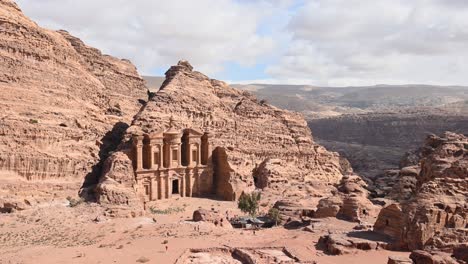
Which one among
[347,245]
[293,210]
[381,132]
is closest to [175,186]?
[293,210]

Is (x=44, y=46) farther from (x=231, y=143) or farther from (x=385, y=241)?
(x=385, y=241)

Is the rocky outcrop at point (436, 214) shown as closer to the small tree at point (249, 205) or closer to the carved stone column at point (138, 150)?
the small tree at point (249, 205)

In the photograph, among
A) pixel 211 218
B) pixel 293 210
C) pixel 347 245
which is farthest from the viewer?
pixel 293 210

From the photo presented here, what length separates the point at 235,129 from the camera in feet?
173

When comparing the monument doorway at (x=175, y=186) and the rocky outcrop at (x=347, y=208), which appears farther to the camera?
the monument doorway at (x=175, y=186)

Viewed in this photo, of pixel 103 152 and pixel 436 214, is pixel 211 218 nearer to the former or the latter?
pixel 103 152

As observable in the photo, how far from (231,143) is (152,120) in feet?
30.8

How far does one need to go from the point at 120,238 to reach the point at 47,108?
15868 mm

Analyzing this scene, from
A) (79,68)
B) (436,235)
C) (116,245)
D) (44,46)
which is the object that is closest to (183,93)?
(79,68)

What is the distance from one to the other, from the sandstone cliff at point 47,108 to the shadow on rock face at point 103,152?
0.12 metres

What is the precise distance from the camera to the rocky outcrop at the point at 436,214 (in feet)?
84.4

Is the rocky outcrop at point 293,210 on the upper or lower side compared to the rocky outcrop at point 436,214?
lower

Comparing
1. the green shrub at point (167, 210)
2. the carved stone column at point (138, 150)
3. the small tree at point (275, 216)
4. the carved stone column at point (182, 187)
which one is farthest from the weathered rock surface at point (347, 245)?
the carved stone column at point (182, 187)

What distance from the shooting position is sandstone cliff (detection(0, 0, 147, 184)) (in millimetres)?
38219
